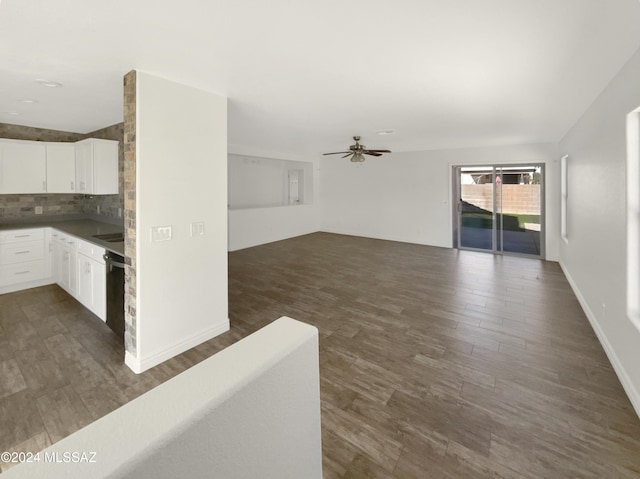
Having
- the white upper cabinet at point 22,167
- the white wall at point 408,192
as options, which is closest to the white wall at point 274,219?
the white wall at point 408,192

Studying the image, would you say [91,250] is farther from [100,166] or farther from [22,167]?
[22,167]

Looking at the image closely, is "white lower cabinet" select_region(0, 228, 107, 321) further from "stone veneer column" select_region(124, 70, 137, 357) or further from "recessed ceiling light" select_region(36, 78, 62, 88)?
"recessed ceiling light" select_region(36, 78, 62, 88)

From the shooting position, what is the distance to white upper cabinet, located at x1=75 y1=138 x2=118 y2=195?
424cm

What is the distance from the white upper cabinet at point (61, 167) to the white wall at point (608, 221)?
661cm

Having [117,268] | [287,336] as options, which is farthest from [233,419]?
[117,268]

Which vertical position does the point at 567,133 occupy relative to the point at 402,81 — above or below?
above

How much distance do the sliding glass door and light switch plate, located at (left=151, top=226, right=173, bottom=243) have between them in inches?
272

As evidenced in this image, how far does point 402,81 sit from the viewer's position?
283 cm

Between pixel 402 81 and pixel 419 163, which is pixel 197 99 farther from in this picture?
pixel 419 163

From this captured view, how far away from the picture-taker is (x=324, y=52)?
219cm

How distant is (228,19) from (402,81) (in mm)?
1699

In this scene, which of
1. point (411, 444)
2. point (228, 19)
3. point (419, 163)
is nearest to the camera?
point (228, 19)

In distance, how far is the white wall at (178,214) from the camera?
2482 mm

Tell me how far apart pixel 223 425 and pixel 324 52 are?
232cm
